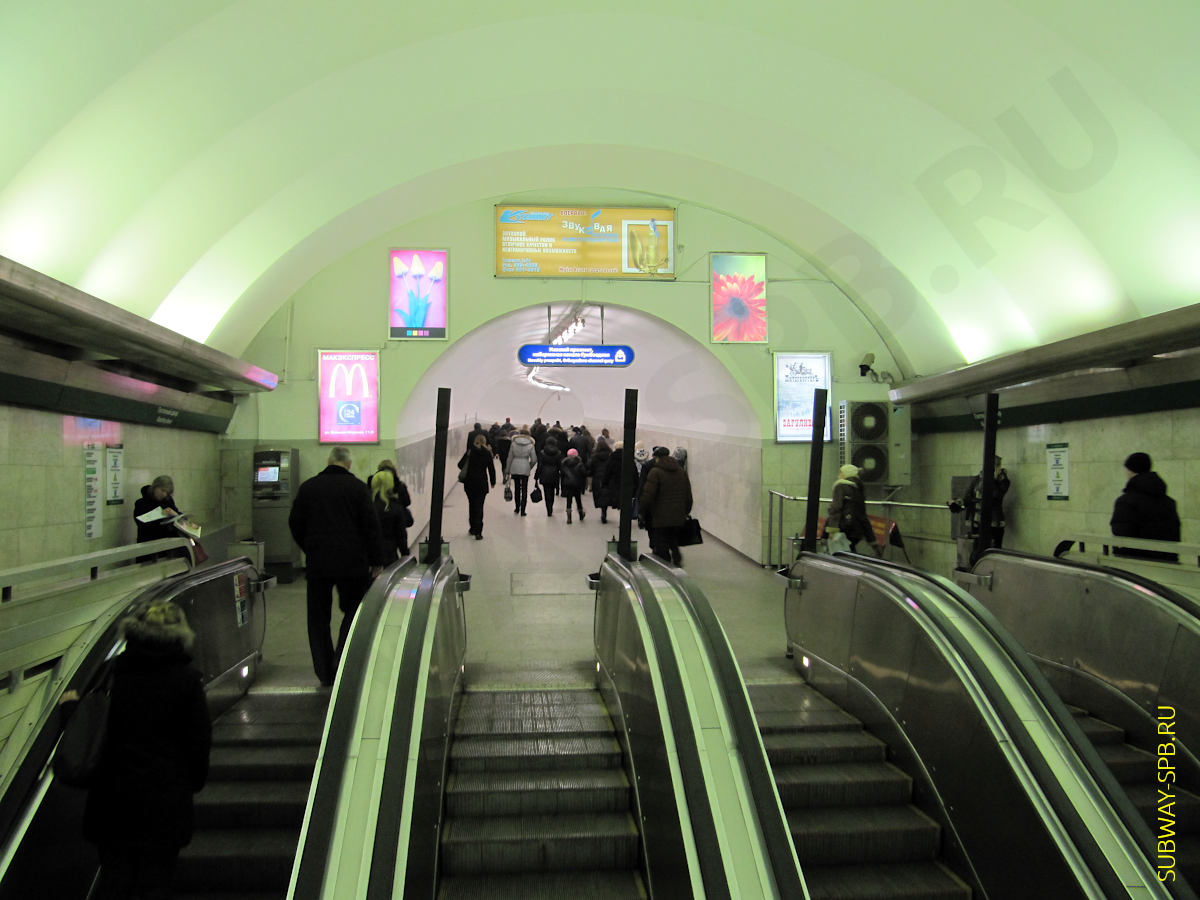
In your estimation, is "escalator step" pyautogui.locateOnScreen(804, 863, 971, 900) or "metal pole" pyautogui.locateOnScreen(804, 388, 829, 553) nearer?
"escalator step" pyautogui.locateOnScreen(804, 863, 971, 900)

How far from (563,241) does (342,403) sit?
355 centimetres

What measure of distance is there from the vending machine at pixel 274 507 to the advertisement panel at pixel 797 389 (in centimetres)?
637

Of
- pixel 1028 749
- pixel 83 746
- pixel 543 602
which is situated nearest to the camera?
pixel 83 746

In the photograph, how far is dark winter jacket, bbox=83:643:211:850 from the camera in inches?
112

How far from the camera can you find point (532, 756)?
14.4 ft

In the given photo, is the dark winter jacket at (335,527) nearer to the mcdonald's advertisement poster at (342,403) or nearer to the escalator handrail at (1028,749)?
the escalator handrail at (1028,749)

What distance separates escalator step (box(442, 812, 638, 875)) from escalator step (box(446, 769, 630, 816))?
162 millimetres

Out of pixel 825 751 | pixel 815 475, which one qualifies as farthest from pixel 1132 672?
pixel 815 475

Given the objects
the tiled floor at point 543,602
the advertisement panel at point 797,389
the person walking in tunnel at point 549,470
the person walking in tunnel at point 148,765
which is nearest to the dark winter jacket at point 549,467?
the person walking in tunnel at point 549,470

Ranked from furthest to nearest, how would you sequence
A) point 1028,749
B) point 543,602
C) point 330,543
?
point 543,602, point 330,543, point 1028,749

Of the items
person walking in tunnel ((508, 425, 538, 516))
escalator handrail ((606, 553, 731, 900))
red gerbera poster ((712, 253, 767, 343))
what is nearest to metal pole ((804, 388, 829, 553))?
escalator handrail ((606, 553, 731, 900))

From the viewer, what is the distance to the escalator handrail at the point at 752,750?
292 cm

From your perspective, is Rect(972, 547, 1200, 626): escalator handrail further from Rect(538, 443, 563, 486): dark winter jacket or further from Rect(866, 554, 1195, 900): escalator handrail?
Rect(538, 443, 563, 486): dark winter jacket

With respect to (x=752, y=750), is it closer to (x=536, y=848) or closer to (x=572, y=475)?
(x=536, y=848)
